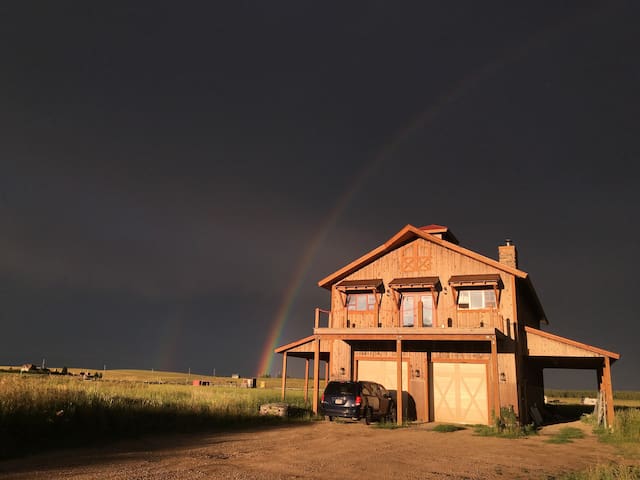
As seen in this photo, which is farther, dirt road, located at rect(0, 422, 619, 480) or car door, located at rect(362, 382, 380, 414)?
car door, located at rect(362, 382, 380, 414)

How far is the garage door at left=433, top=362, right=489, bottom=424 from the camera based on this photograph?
Result: 2502 centimetres

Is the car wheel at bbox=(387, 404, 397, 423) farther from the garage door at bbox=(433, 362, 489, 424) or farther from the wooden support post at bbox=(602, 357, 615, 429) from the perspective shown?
the wooden support post at bbox=(602, 357, 615, 429)

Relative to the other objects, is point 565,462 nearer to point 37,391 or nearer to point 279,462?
point 279,462

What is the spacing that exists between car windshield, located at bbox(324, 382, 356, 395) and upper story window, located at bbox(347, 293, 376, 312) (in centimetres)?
726

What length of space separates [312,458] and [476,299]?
53.4ft

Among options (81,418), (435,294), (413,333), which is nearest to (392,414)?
(413,333)

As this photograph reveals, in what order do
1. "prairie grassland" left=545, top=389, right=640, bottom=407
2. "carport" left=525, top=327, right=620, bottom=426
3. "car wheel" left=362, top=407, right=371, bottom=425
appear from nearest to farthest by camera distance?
"car wheel" left=362, top=407, right=371, bottom=425 < "carport" left=525, top=327, right=620, bottom=426 < "prairie grassland" left=545, top=389, right=640, bottom=407

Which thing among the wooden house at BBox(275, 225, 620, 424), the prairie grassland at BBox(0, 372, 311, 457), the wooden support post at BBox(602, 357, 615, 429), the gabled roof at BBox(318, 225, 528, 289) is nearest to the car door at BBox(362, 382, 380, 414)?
the wooden house at BBox(275, 225, 620, 424)

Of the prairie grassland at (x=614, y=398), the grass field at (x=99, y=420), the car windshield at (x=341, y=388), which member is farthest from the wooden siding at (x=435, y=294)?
the prairie grassland at (x=614, y=398)

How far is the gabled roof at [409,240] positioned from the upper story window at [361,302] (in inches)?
53.9

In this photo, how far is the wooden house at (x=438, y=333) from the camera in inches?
951

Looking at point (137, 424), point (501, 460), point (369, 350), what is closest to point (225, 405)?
point (137, 424)

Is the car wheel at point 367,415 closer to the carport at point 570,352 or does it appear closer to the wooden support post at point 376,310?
the wooden support post at point 376,310

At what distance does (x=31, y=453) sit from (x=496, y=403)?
694 inches
